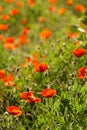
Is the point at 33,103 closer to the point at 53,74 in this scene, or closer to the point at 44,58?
the point at 53,74

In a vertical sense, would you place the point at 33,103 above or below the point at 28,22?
above

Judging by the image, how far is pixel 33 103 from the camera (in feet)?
13.4

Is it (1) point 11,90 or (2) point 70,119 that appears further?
(1) point 11,90

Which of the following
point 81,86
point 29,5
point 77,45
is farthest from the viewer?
point 29,5

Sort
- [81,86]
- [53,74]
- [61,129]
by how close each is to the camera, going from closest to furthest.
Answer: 1. [61,129]
2. [81,86]
3. [53,74]

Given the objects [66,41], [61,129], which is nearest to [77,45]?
[66,41]

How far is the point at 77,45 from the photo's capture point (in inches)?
195

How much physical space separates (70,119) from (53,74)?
0.98 metres

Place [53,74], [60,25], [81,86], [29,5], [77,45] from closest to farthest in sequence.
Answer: [81,86] → [53,74] → [77,45] → [60,25] → [29,5]

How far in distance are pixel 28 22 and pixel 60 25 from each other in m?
0.68

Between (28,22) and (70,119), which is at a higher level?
(70,119)

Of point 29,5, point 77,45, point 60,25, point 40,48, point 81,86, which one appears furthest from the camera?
point 29,5

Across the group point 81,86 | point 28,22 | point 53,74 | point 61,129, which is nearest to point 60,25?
point 28,22

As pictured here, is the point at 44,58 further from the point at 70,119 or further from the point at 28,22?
the point at 28,22
